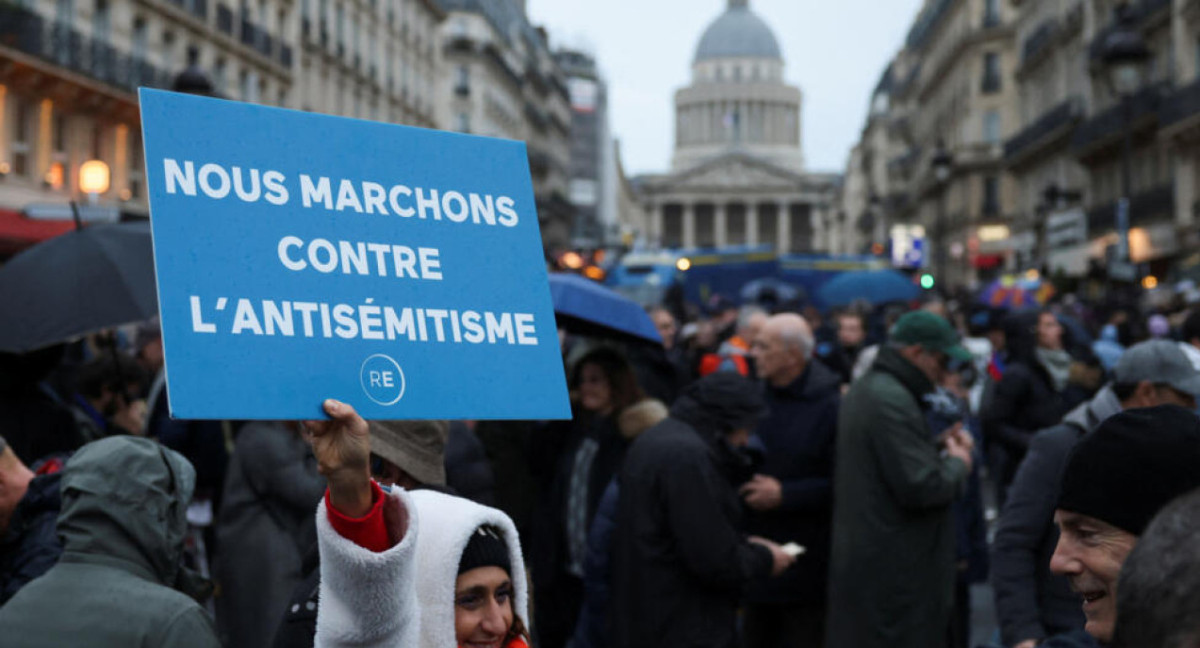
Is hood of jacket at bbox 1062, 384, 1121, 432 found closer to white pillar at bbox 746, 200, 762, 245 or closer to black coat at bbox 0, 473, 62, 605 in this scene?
black coat at bbox 0, 473, 62, 605

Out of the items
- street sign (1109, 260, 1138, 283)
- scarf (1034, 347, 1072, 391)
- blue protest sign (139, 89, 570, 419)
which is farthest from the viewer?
street sign (1109, 260, 1138, 283)

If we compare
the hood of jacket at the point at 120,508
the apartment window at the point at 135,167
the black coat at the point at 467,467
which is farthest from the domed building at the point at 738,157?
the hood of jacket at the point at 120,508

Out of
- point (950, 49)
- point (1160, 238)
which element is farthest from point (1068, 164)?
point (950, 49)

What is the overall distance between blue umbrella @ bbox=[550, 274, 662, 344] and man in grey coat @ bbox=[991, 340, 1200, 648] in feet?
8.19

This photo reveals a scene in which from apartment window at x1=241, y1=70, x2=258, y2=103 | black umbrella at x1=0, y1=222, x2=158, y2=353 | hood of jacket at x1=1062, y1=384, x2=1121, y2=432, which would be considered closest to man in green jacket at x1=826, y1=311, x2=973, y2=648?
hood of jacket at x1=1062, y1=384, x2=1121, y2=432

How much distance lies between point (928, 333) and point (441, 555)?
3153 millimetres

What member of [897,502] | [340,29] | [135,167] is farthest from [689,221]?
[897,502]

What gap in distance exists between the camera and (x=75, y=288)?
19.1 feet

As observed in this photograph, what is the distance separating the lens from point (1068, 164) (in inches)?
1730

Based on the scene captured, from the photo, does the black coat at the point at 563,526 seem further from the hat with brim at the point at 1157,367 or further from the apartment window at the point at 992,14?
the apartment window at the point at 992,14

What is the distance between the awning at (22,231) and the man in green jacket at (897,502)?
31.4ft

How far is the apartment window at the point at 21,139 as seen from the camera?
2595 centimetres

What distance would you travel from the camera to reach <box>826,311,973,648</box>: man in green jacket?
5.55 metres

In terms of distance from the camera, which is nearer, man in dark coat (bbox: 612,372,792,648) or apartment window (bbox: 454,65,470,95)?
man in dark coat (bbox: 612,372,792,648)
